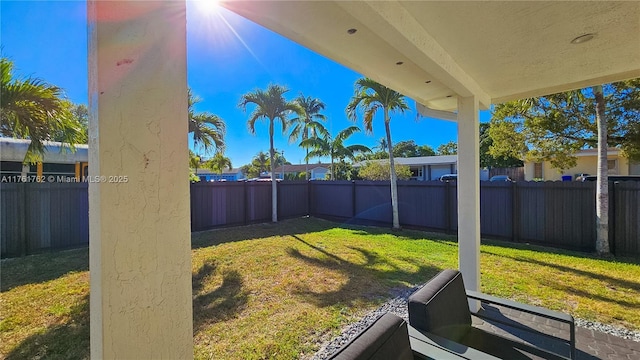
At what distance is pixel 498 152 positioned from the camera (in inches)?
342

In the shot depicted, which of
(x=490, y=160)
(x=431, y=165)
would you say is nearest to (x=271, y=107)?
(x=431, y=165)

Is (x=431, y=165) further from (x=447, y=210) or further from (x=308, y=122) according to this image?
(x=447, y=210)

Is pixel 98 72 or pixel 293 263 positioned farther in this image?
pixel 293 263

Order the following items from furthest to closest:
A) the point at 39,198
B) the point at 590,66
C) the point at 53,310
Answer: the point at 39,198 → the point at 53,310 → the point at 590,66

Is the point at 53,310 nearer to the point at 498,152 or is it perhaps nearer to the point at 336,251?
the point at 336,251

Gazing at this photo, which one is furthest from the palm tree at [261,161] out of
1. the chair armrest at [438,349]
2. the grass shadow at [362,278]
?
the chair armrest at [438,349]

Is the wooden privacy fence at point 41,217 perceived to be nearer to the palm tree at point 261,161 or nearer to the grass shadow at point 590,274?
the grass shadow at point 590,274

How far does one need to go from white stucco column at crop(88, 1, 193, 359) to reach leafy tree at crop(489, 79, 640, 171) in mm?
8235

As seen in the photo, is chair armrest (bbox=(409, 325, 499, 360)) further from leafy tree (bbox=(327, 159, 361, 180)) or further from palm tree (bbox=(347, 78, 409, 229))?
leafy tree (bbox=(327, 159, 361, 180))

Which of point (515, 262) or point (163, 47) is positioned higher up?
point (163, 47)

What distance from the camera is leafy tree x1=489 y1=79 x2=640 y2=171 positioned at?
612 cm

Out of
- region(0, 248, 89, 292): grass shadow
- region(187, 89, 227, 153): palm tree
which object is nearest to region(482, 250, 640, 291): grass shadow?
region(0, 248, 89, 292): grass shadow

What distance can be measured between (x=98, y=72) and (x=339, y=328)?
311cm

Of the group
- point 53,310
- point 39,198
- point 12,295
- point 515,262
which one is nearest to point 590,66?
point 515,262
